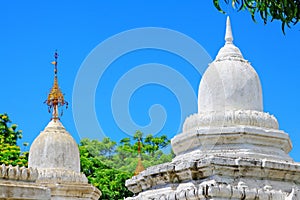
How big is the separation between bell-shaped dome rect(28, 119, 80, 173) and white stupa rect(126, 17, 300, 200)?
7158mm

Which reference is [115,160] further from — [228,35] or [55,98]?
[228,35]

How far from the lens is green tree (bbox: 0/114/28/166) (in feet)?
103

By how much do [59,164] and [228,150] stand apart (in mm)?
8571

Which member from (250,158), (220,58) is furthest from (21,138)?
(250,158)

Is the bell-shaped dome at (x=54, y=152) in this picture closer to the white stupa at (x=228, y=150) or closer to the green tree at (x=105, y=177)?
the white stupa at (x=228, y=150)

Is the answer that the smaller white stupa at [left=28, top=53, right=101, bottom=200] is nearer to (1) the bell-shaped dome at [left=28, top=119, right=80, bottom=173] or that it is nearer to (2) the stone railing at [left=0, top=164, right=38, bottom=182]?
(1) the bell-shaped dome at [left=28, top=119, right=80, bottom=173]

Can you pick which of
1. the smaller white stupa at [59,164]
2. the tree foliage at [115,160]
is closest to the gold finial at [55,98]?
the smaller white stupa at [59,164]

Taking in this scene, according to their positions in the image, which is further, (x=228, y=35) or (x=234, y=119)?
(x=228, y=35)

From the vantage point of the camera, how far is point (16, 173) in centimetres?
1081

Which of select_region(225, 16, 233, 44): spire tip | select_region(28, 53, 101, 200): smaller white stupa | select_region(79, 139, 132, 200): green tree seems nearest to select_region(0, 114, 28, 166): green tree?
select_region(79, 139, 132, 200): green tree

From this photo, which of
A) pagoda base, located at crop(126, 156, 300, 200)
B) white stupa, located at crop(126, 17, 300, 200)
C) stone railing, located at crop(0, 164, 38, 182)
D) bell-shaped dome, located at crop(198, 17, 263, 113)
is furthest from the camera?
bell-shaped dome, located at crop(198, 17, 263, 113)

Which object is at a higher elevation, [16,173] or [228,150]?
[228,150]

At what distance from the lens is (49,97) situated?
25.0m

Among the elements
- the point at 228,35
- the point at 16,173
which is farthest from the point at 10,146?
the point at 16,173
